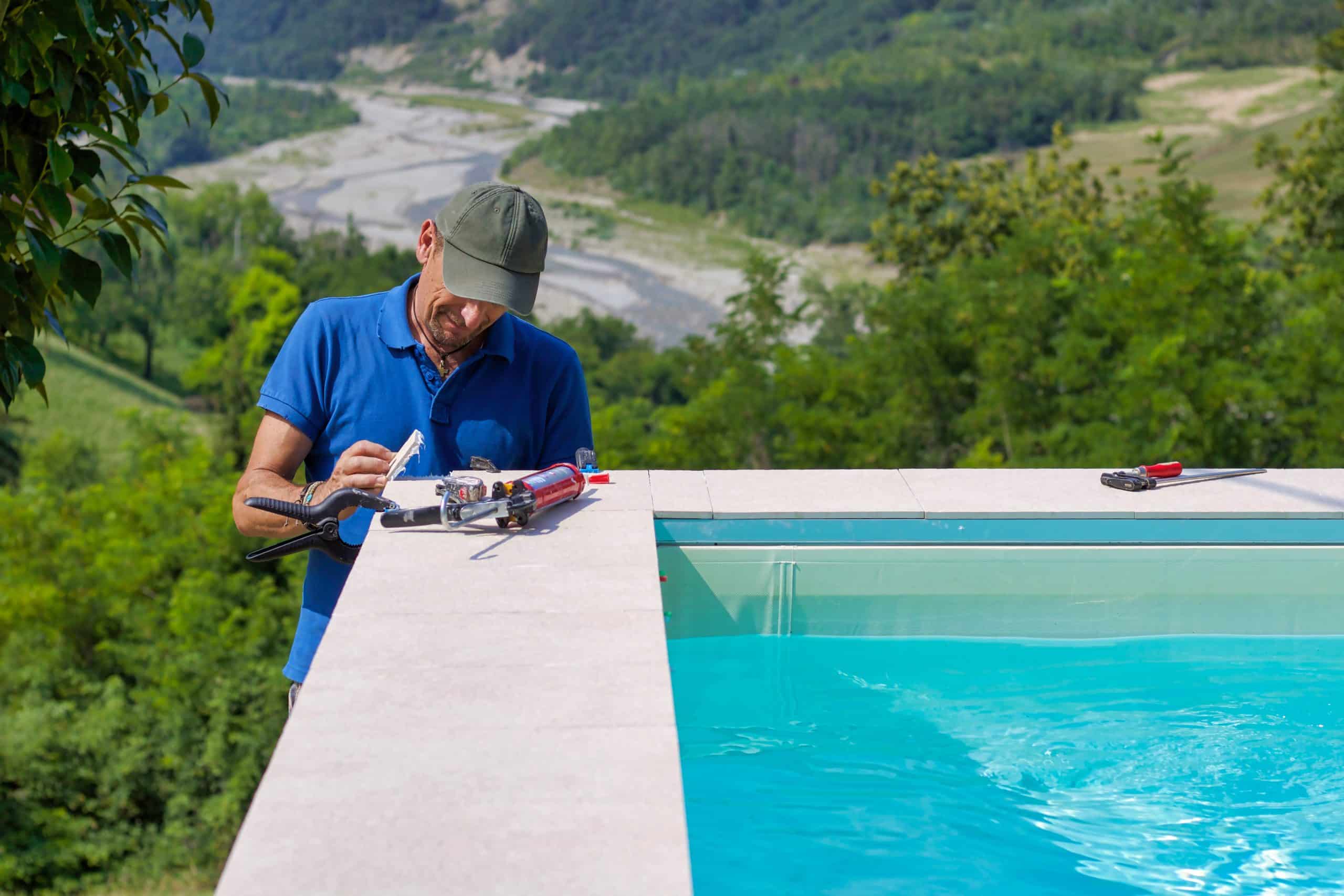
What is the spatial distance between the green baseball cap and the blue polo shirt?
213 mm

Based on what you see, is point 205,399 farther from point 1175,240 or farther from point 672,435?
point 1175,240

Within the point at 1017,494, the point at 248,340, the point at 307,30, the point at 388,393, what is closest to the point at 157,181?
the point at 388,393

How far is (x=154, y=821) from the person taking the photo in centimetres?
2653

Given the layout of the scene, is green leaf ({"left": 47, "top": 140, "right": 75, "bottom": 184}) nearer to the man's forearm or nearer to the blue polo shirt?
the blue polo shirt

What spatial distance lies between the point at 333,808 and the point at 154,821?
2794 centimetres

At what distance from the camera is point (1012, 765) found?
9.09 feet

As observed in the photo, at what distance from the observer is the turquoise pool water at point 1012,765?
2420mm

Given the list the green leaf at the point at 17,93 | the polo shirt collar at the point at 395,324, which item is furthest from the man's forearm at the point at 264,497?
Result: the green leaf at the point at 17,93

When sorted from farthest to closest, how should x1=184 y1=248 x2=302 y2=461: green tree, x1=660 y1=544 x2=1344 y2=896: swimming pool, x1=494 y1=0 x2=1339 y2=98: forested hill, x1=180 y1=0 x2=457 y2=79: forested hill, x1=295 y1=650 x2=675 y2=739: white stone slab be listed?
x1=180 y1=0 x2=457 y2=79: forested hill → x1=494 y1=0 x2=1339 y2=98: forested hill → x1=184 y1=248 x2=302 y2=461: green tree → x1=660 y1=544 x2=1344 y2=896: swimming pool → x1=295 y1=650 x2=675 y2=739: white stone slab

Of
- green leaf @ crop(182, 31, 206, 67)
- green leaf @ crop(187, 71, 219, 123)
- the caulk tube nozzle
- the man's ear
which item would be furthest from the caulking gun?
green leaf @ crop(182, 31, 206, 67)

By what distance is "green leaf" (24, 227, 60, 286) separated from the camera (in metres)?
2.48

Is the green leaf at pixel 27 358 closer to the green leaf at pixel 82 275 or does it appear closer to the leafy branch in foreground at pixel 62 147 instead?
the leafy branch in foreground at pixel 62 147

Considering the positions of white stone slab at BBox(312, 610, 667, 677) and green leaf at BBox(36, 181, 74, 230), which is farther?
green leaf at BBox(36, 181, 74, 230)

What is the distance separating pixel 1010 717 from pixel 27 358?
2236 millimetres
